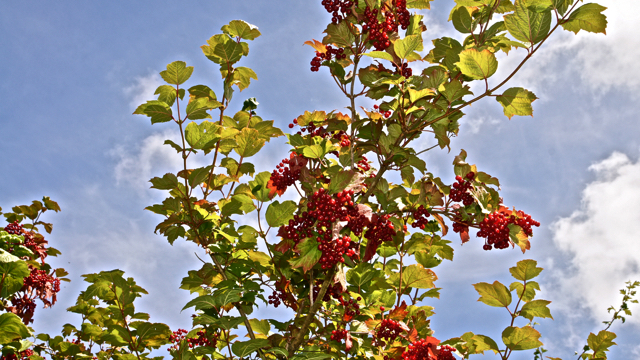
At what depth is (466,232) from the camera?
3.79 metres

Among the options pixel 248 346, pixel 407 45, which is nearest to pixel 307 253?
pixel 248 346

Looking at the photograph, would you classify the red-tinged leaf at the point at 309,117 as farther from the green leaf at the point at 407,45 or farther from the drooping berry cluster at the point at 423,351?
the drooping berry cluster at the point at 423,351

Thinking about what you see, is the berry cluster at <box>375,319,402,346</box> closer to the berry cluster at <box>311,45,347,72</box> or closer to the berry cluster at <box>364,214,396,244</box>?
the berry cluster at <box>364,214,396,244</box>

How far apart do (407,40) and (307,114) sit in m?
1.31

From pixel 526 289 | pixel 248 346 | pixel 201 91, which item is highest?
pixel 201 91

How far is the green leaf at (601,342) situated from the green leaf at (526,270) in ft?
3.29

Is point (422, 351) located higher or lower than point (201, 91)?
lower

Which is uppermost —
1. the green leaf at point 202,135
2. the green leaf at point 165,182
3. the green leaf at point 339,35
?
the green leaf at point 339,35

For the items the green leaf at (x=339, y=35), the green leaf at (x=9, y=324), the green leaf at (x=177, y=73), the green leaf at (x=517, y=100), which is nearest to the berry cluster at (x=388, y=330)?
the green leaf at (x=517, y=100)

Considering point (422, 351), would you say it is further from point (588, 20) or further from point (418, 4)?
point (418, 4)

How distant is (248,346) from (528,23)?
339cm

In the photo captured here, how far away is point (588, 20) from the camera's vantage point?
3.10 metres

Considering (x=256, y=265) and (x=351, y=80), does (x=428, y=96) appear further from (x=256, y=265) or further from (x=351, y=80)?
(x=256, y=265)

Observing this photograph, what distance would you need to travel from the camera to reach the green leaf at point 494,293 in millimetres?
3336
